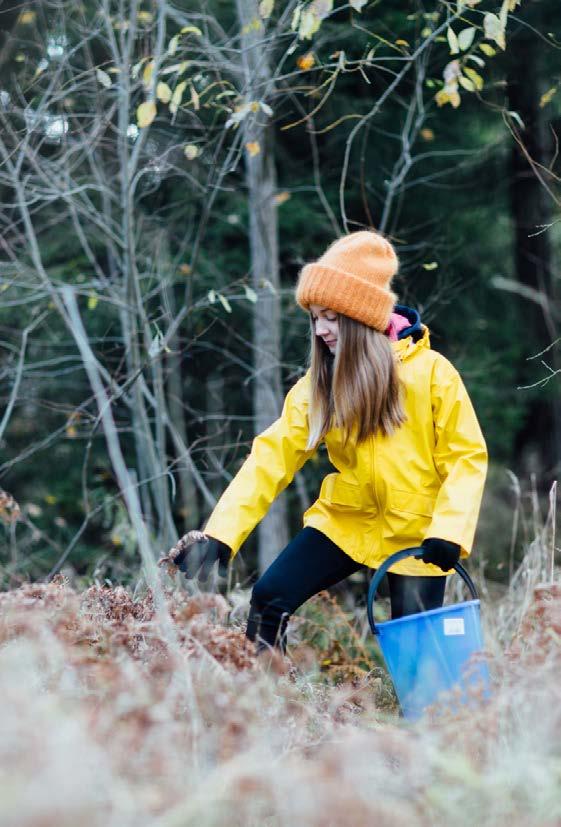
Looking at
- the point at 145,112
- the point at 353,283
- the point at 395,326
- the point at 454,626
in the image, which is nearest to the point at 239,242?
the point at 145,112

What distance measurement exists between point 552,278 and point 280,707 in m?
7.74

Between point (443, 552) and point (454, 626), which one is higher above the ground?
point (443, 552)

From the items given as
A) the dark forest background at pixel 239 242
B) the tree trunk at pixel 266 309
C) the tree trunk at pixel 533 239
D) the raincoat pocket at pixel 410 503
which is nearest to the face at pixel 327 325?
the raincoat pocket at pixel 410 503

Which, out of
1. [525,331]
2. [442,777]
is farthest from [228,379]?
[442,777]

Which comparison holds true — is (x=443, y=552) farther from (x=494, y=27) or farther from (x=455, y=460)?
(x=494, y=27)

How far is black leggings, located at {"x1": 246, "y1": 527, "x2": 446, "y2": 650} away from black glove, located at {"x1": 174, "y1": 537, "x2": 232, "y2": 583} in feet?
0.70

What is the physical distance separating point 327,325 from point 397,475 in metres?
0.63

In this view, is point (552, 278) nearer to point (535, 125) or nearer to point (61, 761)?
point (535, 125)

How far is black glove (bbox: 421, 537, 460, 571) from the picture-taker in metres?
3.28

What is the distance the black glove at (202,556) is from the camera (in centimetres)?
350

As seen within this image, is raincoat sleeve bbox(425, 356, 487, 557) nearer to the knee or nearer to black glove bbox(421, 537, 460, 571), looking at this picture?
black glove bbox(421, 537, 460, 571)

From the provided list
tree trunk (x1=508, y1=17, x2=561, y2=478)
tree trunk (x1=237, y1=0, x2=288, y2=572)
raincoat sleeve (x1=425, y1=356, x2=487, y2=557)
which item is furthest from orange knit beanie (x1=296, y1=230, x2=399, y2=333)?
tree trunk (x1=508, y1=17, x2=561, y2=478)

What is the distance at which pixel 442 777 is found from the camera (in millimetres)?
2281

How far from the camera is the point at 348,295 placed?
362cm
